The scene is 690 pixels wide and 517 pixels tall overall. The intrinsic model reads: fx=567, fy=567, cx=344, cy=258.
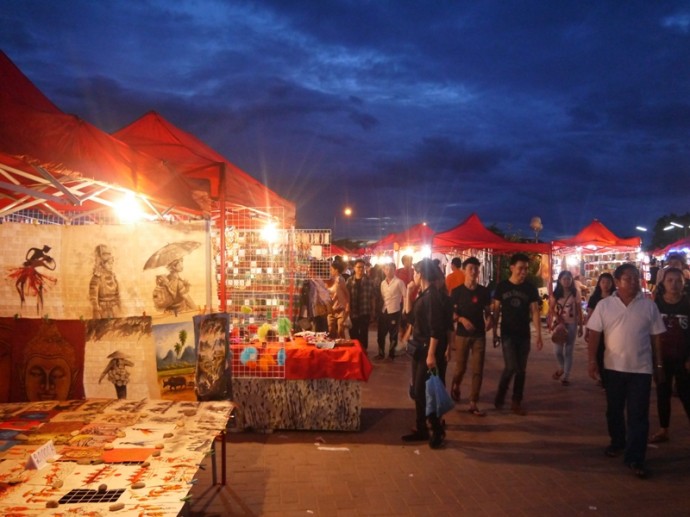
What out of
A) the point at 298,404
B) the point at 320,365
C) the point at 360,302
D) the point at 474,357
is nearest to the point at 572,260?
the point at 360,302

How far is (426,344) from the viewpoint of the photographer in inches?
233

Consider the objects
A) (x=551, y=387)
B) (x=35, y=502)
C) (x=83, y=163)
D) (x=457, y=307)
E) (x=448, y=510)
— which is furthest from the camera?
(x=551, y=387)

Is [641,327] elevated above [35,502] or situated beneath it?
elevated above

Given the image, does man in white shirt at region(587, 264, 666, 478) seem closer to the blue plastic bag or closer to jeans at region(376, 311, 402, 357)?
the blue plastic bag

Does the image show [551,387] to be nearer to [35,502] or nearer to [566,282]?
[566,282]

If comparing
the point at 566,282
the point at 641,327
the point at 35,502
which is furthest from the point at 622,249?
the point at 35,502

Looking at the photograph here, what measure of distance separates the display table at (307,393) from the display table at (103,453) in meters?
1.65

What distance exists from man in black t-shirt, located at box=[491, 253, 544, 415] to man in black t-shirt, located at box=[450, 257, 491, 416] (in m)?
0.26

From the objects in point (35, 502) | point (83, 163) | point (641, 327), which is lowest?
point (35, 502)

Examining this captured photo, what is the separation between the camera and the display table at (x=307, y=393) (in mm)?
6285

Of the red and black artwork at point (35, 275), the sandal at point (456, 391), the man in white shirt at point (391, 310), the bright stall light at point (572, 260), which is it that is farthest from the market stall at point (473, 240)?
the red and black artwork at point (35, 275)

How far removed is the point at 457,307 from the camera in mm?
7398

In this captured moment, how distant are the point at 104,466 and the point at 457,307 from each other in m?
5.04

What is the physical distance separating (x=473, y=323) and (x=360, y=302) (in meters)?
4.32
